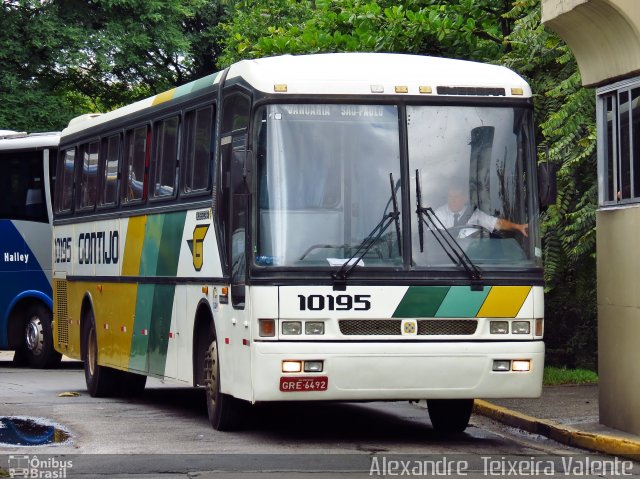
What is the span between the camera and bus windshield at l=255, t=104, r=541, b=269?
491 inches

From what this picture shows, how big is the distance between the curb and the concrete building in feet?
1.44

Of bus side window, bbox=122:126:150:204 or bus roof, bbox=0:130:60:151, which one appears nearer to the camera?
bus side window, bbox=122:126:150:204

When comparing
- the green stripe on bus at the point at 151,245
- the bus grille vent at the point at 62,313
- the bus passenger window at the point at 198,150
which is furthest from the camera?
the bus grille vent at the point at 62,313

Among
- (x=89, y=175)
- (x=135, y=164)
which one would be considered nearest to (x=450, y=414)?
(x=135, y=164)

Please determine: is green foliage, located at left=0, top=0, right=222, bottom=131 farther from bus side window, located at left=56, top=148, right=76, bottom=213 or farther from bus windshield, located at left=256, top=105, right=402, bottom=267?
bus windshield, located at left=256, top=105, right=402, bottom=267

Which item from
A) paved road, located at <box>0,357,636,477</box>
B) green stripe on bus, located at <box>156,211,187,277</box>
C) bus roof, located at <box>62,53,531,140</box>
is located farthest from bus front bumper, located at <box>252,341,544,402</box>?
green stripe on bus, located at <box>156,211,187,277</box>

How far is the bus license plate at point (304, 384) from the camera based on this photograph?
1223 centimetres

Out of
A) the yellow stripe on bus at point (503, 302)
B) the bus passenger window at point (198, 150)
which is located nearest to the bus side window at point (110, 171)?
the bus passenger window at point (198, 150)

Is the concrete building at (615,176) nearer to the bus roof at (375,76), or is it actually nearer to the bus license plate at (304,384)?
the bus roof at (375,76)

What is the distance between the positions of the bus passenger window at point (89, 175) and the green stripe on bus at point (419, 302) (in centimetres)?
729

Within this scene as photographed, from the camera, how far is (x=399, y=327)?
12.4 meters

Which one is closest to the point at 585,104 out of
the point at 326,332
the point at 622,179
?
the point at 622,179

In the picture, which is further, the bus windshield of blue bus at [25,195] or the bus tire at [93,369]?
the bus windshield of blue bus at [25,195]
